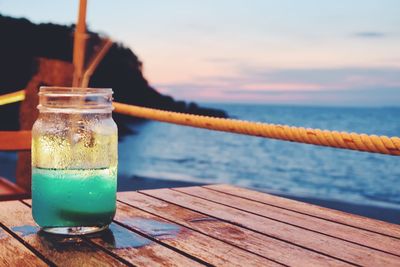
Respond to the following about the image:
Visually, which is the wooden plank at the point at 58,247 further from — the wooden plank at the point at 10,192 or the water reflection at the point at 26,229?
the wooden plank at the point at 10,192

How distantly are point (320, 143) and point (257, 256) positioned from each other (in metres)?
0.74

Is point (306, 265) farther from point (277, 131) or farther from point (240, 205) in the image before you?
point (277, 131)

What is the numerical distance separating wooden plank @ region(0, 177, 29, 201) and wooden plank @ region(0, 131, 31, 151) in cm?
66

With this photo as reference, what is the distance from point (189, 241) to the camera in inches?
42.1

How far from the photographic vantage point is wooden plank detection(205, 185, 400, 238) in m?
1.29

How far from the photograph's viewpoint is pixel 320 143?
163 cm

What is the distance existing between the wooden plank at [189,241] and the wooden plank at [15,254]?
0.26m

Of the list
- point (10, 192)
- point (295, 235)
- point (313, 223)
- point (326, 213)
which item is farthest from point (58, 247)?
point (10, 192)

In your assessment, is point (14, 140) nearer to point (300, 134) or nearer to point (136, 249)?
point (300, 134)

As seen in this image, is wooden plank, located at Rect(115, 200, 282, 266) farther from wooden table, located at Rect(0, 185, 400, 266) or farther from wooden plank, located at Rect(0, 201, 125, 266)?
wooden plank, located at Rect(0, 201, 125, 266)

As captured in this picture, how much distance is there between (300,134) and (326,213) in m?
0.34

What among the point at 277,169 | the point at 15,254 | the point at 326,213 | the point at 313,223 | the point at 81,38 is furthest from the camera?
the point at 277,169

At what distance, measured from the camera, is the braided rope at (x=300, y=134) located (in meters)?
1.47

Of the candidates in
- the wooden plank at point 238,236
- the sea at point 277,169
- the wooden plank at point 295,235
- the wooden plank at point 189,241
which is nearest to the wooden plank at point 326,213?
the wooden plank at point 295,235
